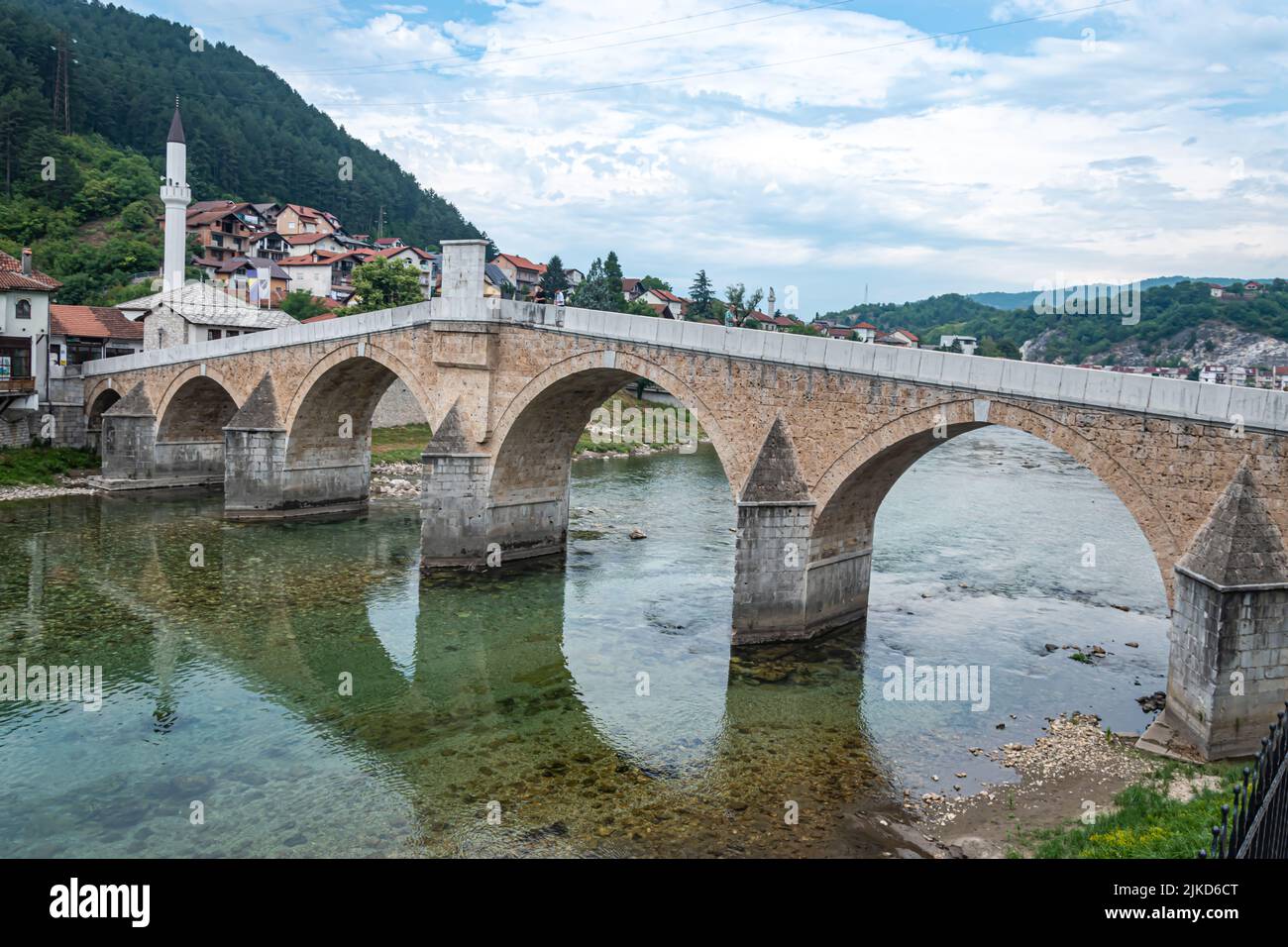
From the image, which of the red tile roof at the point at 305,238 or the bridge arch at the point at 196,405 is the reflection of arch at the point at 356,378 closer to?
the bridge arch at the point at 196,405

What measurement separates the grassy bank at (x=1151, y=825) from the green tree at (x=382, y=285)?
3584 centimetres

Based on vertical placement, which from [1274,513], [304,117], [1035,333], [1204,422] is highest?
[304,117]

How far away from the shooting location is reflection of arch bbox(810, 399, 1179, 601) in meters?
10.3

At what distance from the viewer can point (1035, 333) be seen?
4306 cm

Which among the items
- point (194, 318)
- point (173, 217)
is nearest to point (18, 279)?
point (194, 318)

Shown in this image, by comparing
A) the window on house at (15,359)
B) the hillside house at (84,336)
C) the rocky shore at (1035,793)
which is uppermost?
the hillside house at (84,336)

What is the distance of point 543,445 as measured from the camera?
1878 centimetres

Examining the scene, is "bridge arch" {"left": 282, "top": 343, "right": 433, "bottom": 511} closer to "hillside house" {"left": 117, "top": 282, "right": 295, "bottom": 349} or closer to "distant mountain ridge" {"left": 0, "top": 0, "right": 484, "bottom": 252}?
"hillside house" {"left": 117, "top": 282, "right": 295, "bottom": 349}

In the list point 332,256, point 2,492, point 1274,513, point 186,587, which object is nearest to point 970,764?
point 1274,513

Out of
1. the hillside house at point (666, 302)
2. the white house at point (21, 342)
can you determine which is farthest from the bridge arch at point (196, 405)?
the hillside house at point (666, 302)

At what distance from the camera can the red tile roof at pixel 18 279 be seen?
25.3m
